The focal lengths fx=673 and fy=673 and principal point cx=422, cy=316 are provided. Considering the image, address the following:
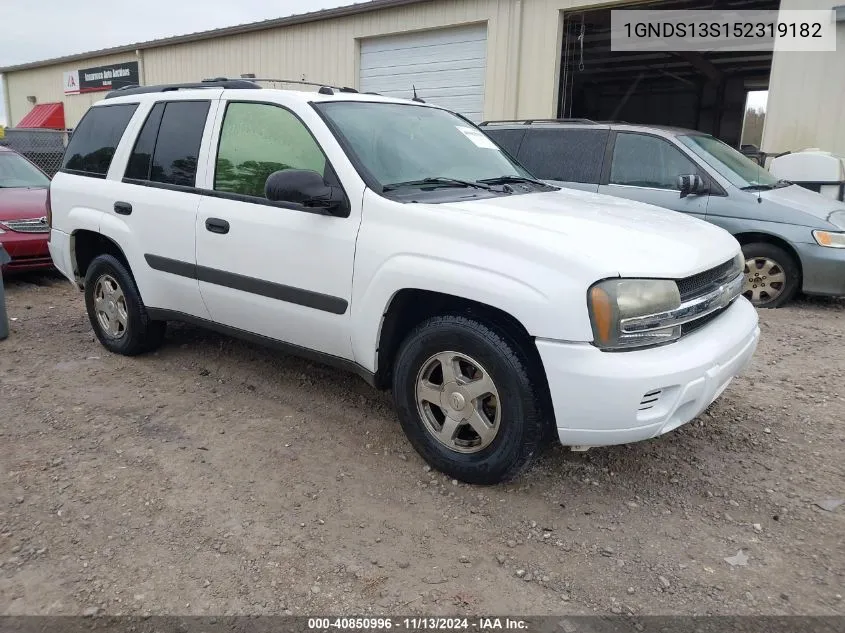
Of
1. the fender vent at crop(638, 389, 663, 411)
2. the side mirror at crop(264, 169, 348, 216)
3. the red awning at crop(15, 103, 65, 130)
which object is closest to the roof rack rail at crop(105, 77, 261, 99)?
the side mirror at crop(264, 169, 348, 216)

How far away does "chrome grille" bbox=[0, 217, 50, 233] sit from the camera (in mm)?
7289

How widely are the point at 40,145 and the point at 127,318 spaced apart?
35.7ft

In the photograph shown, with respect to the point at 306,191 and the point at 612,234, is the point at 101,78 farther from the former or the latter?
the point at 612,234

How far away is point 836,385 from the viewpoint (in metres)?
4.51

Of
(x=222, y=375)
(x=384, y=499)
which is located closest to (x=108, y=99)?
(x=222, y=375)

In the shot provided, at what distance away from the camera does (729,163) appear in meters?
7.02

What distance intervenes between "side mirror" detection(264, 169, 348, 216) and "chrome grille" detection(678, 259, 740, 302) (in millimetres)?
1636

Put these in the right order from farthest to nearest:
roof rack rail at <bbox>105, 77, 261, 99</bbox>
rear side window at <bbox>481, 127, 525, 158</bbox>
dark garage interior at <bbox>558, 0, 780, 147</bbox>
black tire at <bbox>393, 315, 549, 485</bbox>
Answer: dark garage interior at <bbox>558, 0, 780, 147</bbox> < rear side window at <bbox>481, 127, 525, 158</bbox> < roof rack rail at <bbox>105, 77, 261, 99</bbox> < black tire at <bbox>393, 315, 549, 485</bbox>

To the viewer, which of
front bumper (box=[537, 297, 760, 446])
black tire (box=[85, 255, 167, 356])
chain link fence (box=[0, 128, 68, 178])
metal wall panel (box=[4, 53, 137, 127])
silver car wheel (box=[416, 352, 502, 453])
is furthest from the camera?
metal wall panel (box=[4, 53, 137, 127])

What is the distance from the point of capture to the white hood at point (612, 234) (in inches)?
109

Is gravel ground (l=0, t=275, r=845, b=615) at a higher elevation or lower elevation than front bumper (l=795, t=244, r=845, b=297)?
lower

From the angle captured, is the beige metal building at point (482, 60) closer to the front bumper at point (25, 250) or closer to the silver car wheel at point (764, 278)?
the silver car wheel at point (764, 278)

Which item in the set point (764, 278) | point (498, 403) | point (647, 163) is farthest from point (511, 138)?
point (498, 403)

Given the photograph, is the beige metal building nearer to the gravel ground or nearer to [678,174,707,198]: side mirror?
[678,174,707,198]: side mirror
